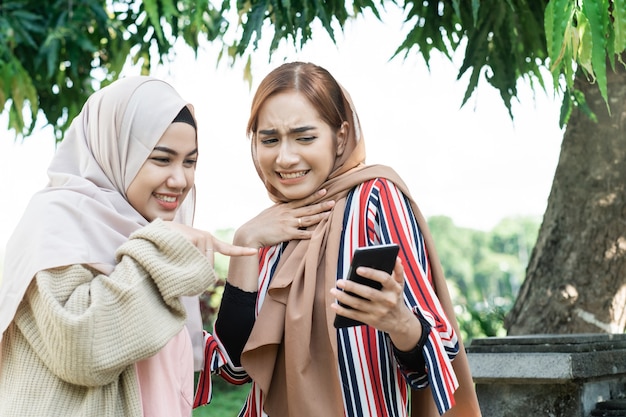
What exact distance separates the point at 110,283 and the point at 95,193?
37 centimetres

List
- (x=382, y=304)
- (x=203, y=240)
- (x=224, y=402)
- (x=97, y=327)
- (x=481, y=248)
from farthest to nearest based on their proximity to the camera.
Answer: (x=481, y=248) < (x=224, y=402) < (x=203, y=240) < (x=382, y=304) < (x=97, y=327)

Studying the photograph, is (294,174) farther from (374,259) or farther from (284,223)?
(374,259)

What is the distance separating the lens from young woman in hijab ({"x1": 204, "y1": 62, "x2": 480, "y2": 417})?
7.11 feet

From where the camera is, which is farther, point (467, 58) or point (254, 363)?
point (467, 58)

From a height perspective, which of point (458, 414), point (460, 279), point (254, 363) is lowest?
point (460, 279)

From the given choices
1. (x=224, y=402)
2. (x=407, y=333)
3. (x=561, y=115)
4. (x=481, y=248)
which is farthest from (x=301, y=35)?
(x=481, y=248)

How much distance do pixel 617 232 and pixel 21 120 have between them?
3682 millimetres

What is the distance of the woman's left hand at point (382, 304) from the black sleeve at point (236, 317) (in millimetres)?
441

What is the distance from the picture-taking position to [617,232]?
14.0 ft

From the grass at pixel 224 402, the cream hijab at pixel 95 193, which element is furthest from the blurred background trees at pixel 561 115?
the grass at pixel 224 402

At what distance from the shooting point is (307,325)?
7.30ft

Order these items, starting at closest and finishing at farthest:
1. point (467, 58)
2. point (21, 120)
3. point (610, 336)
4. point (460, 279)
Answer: point (610, 336), point (467, 58), point (21, 120), point (460, 279)

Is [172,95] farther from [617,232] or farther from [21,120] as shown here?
[21,120]

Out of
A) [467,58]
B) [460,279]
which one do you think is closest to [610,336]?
[467,58]
